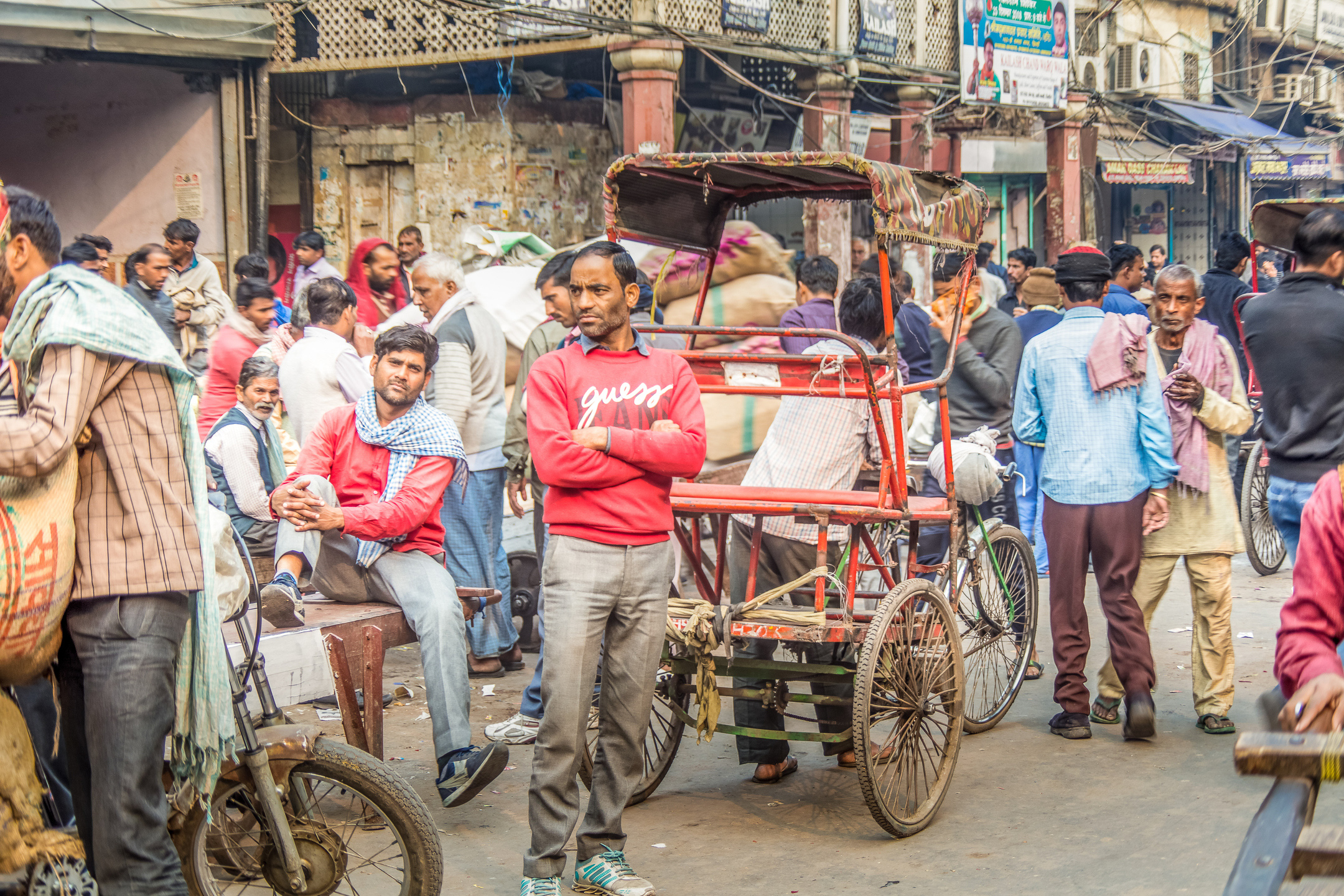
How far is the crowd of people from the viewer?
306 centimetres

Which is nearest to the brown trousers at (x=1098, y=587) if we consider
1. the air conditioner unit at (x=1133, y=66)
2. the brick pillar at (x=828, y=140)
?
the brick pillar at (x=828, y=140)

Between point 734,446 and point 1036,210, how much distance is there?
15619mm

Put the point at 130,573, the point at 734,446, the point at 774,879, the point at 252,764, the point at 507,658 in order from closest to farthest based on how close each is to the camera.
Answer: the point at 130,573 < the point at 252,764 < the point at 774,879 < the point at 507,658 < the point at 734,446

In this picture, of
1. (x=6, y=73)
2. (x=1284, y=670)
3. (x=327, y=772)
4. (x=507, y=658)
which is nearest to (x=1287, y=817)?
(x=1284, y=670)

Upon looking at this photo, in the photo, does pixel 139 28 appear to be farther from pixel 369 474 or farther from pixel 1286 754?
pixel 1286 754

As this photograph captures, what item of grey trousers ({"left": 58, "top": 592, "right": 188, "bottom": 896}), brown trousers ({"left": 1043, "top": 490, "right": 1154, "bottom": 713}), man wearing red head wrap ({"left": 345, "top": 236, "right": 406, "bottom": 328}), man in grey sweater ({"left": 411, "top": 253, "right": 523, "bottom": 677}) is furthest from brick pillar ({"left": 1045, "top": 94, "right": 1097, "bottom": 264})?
grey trousers ({"left": 58, "top": 592, "right": 188, "bottom": 896})

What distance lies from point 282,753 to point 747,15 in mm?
12160

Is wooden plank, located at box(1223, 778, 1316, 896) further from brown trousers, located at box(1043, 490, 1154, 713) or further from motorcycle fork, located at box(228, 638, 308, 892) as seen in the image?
brown trousers, located at box(1043, 490, 1154, 713)

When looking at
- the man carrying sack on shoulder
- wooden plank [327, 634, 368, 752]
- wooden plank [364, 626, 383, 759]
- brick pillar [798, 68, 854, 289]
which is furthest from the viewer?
brick pillar [798, 68, 854, 289]

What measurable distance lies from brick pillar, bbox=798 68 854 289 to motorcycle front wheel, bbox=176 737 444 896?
12389 millimetres

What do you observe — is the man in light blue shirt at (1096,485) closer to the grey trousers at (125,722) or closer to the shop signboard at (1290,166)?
the grey trousers at (125,722)

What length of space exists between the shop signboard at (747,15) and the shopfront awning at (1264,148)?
32.2 feet

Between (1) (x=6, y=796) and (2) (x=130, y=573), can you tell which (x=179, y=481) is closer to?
(2) (x=130, y=573)

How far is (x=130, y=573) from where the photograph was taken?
3.06 metres
